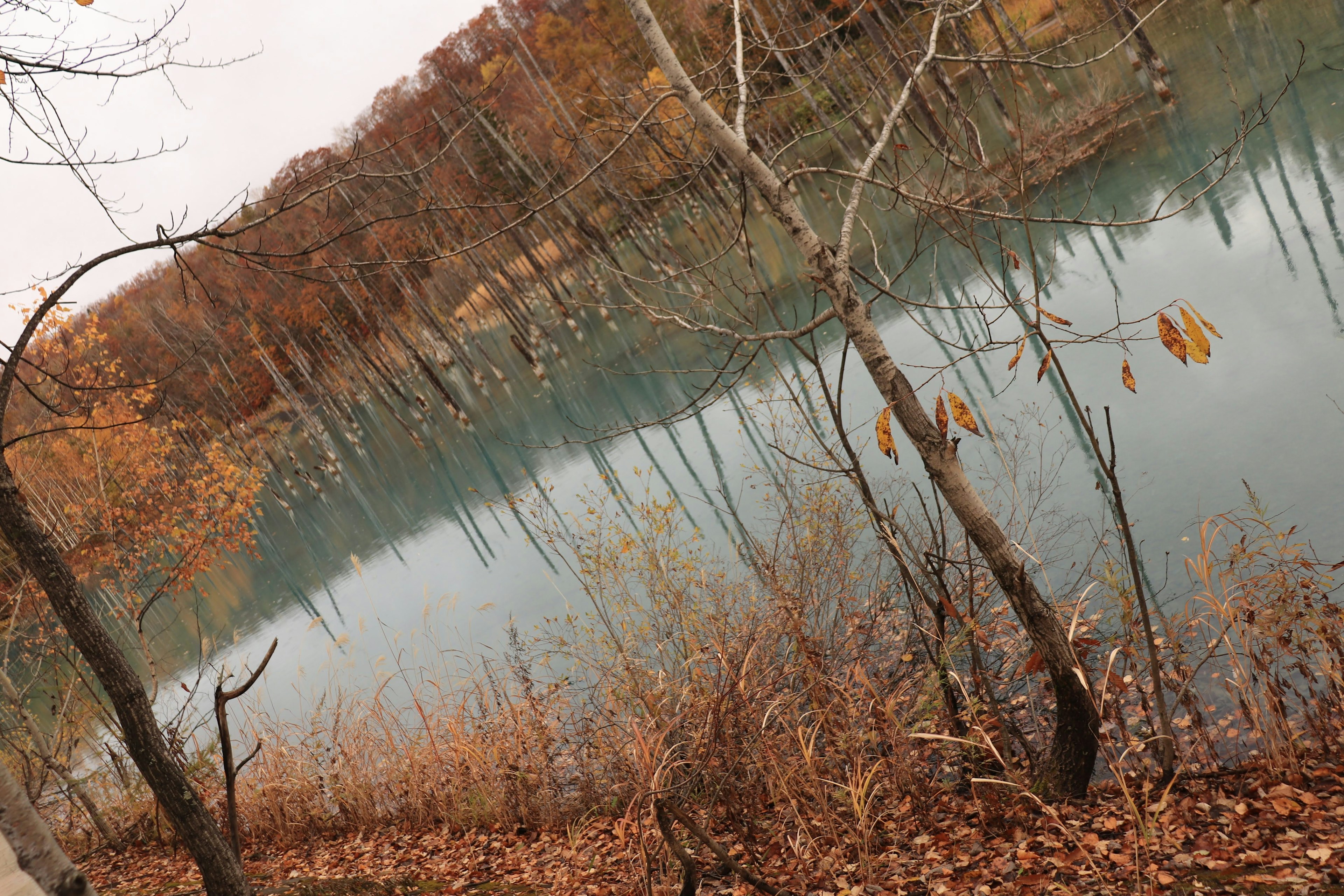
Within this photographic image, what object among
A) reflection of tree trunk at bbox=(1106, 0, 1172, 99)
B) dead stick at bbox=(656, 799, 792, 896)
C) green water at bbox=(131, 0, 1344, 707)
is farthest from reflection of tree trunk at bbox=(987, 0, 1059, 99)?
dead stick at bbox=(656, 799, 792, 896)

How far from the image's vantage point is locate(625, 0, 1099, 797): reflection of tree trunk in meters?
3.73

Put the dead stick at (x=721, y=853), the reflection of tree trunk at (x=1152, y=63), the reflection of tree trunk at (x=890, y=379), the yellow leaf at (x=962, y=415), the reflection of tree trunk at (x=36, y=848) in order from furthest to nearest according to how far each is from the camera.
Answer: the reflection of tree trunk at (x=1152, y=63), the reflection of tree trunk at (x=890, y=379), the dead stick at (x=721, y=853), the yellow leaf at (x=962, y=415), the reflection of tree trunk at (x=36, y=848)

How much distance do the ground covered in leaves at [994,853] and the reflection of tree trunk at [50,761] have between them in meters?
1.38

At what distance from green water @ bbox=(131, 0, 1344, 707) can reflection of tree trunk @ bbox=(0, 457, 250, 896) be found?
2.12 metres

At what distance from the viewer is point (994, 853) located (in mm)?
3715

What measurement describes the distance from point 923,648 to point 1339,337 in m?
4.92

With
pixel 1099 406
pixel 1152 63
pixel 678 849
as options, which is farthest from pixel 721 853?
pixel 1152 63

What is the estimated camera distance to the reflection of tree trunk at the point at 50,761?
6.02m

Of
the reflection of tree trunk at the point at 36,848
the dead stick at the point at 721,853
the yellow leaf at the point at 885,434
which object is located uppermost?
the reflection of tree trunk at the point at 36,848

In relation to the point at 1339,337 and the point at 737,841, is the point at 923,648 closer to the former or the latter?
the point at 737,841

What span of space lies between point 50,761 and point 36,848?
4.50 m

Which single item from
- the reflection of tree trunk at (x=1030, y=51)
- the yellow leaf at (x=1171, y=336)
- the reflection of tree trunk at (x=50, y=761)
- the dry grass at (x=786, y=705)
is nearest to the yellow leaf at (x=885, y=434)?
the yellow leaf at (x=1171, y=336)

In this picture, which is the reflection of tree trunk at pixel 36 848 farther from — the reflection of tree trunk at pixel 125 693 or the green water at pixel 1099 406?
the green water at pixel 1099 406

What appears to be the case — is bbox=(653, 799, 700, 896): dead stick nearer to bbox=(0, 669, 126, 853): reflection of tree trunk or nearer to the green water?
the green water
